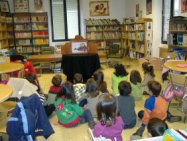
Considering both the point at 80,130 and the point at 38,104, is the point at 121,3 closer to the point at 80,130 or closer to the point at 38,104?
the point at 80,130

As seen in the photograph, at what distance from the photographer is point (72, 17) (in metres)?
10.1

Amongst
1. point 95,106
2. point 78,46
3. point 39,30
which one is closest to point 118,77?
point 95,106

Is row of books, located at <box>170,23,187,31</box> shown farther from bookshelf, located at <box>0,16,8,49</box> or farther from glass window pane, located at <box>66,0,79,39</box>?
bookshelf, located at <box>0,16,8,49</box>

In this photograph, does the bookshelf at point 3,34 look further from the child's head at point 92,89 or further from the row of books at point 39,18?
the child's head at point 92,89

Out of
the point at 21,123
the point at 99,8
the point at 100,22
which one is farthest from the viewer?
the point at 99,8

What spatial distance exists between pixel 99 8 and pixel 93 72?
18.0 feet

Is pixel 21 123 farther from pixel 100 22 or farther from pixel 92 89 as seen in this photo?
pixel 100 22

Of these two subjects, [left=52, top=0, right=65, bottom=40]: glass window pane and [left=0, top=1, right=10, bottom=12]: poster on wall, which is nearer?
[left=0, top=1, right=10, bottom=12]: poster on wall

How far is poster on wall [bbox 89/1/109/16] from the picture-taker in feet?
32.5

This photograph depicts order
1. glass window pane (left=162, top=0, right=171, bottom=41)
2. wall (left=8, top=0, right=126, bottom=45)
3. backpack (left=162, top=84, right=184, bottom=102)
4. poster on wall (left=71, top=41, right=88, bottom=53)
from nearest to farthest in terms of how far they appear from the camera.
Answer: backpack (left=162, top=84, right=184, bottom=102), poster on wall (left=71, top=41, right=88, bottom=53), glass window pane (left=162, top=0, right=171, bottom=41), wall (left=8, top=0, right=126, bottom=45)

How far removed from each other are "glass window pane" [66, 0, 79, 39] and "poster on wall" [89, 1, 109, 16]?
0.72 meters

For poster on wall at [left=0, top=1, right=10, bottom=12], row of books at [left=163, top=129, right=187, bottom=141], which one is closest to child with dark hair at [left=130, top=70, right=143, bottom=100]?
row of books at [left=163, top=129, right=187, bottom=141]

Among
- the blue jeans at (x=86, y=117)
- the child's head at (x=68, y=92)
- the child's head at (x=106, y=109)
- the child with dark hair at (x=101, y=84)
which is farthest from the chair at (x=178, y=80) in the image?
the child's head at (x=106, y=109)

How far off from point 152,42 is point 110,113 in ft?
20.9
